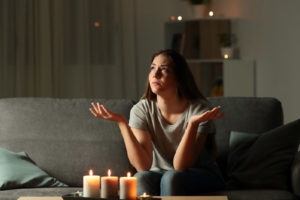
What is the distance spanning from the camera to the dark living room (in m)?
2.85

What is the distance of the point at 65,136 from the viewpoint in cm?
295

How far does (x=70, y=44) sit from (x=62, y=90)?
46cm

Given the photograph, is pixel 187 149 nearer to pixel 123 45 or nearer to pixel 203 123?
pixel 203 123

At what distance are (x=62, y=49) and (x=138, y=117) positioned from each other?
2823 mm

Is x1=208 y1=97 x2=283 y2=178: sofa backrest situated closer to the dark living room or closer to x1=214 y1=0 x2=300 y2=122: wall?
the dark living room

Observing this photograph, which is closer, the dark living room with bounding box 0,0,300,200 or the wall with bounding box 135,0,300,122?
the dark living room with bounding box 0,0,300,200

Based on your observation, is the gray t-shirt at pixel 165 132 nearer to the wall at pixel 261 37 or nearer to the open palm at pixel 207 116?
the open palm at pixel 207 116

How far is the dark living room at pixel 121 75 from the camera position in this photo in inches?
112

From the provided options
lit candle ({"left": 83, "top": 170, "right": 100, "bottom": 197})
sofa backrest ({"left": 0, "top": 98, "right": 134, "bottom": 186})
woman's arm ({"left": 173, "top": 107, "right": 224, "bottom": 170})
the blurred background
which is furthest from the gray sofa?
the blurred background

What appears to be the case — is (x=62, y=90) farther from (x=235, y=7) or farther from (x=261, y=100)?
(x=261, y=100)

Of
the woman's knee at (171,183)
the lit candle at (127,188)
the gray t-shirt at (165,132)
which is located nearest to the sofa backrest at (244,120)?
the gray t-shirt at (165,132)

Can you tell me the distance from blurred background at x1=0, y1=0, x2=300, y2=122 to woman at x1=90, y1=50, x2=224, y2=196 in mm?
2098

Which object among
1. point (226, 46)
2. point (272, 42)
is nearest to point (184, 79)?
point (272, 42)

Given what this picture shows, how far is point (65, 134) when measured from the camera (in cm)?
295
